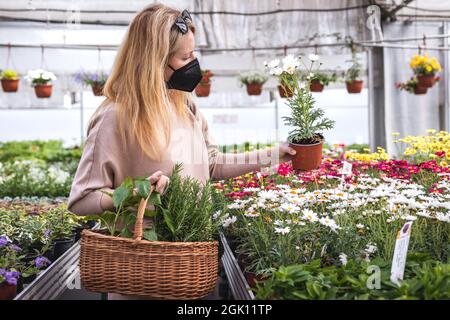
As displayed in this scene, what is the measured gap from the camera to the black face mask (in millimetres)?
1963

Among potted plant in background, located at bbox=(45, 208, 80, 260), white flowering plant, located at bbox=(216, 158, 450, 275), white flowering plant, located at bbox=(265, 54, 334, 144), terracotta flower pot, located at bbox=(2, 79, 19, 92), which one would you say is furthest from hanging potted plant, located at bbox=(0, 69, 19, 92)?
white flowering plant, located at bbox=(265, 54, 334, 144)

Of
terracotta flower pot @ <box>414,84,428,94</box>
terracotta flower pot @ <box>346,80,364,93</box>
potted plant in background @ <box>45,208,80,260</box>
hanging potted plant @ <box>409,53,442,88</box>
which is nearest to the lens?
potted plant in background @ <box>45,208,80,260</box>

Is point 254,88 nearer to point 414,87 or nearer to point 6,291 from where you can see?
point 414,87

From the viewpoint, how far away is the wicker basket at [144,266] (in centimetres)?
159

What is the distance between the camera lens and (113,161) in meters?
1.84

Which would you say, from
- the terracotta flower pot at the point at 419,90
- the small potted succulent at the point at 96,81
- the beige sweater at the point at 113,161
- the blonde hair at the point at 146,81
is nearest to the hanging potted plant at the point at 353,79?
the terracotta flower pot at the point at 419,90

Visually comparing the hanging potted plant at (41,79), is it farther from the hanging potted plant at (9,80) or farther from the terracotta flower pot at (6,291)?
the terracotta flower pot at (6,291)

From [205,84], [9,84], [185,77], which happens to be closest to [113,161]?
[185,77]

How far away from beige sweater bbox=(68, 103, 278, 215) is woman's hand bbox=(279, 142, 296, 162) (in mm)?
285

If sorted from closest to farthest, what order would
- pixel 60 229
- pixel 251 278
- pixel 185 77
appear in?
pixel 251 278, pixel 185 77, pixel 60 229

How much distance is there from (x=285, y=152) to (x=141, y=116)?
577 millimetres

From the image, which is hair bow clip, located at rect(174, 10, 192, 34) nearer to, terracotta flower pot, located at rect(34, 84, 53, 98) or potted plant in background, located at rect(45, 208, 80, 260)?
potted plant in background, located at rect(45, 208, 80, 260)
